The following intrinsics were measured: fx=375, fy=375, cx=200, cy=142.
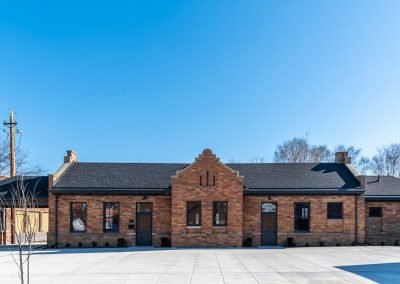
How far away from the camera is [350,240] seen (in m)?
24.8

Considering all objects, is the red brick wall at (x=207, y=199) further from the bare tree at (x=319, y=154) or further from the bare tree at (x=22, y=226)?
the bare tree at (x=319, y=154)

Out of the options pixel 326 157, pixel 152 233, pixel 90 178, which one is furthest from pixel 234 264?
pixel 326 157

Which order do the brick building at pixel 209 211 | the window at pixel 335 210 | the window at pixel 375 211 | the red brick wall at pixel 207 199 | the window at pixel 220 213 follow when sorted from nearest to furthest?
the red brick wall at pixel 207 199
the brick building at pixel 209 211
the window at pixel 220 213
the window at pixel 335 210
the window at pixel 375 211

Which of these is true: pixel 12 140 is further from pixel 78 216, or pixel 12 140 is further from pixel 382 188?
pixel 382 188

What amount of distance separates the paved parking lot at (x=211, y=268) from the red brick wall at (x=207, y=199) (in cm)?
419

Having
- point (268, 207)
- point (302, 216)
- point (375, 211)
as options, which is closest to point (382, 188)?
point (375, 211)

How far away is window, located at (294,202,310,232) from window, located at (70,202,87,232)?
13999 millimetres

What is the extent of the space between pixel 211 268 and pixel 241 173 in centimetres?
1311

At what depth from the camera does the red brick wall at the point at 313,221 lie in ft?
81.2

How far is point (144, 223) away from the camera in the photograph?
24.9 meters

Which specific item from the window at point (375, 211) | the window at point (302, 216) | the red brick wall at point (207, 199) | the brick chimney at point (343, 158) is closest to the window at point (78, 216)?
the red brick wall at point (207, 199)

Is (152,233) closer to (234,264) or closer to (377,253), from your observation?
(234,264)

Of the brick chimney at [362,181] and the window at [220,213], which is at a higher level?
the brick chimney at [362,181]

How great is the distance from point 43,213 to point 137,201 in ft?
69.3
